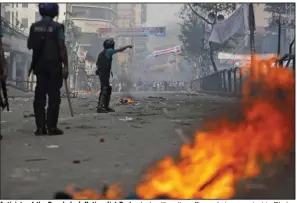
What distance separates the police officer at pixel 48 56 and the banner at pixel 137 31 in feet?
221

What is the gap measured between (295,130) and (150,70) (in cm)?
11465

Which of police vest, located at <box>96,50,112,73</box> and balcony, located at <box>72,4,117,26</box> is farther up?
balcony, located at <box>72,4,117,26</box>

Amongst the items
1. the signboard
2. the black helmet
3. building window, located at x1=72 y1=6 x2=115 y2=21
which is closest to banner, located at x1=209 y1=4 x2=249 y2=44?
the black helmet

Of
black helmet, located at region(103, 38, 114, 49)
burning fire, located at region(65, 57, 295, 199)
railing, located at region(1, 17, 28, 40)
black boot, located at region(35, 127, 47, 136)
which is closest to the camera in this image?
burning fire, located at region(65, 57, 295, 199)

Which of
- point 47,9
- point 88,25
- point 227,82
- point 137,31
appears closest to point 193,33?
point 227,82

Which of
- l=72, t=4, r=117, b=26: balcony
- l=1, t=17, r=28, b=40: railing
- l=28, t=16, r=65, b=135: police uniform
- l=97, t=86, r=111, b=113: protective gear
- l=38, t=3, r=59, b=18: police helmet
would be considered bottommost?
l=97, t=86, r=111, b=113: protective gear

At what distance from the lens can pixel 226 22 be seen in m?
20.5

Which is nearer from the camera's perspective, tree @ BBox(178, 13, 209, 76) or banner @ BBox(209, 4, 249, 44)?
banner @ BBox(209, 4, 249, 44)

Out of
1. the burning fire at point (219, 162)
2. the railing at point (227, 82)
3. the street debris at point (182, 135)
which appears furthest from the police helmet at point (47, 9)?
the railing at point (227, 82)

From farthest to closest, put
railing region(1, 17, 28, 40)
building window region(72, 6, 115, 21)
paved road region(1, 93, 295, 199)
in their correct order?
building window region(72, 6, 115, 21) < railing region(1, 17, 28, 40) < paved road region(1, 93, 295, 199)

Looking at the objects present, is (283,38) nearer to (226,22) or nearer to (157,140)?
(226,22)

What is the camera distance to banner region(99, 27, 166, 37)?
2879 inches

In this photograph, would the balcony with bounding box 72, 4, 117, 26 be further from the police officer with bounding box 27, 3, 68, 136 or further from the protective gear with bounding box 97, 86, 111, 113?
the police officer with bounding box 27, 3, 68, 136

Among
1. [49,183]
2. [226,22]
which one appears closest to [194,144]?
A: [49,183]
